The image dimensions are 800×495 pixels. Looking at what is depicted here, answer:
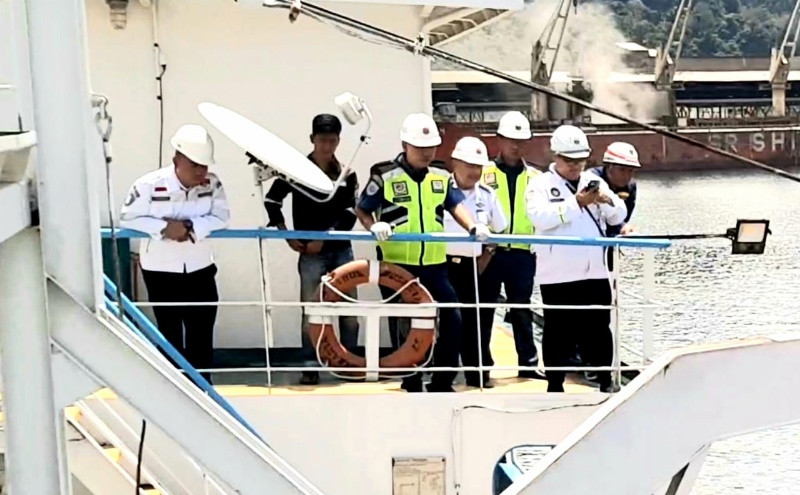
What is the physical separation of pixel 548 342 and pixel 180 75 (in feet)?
7.56

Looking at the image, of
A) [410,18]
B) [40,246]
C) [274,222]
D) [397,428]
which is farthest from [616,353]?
[40,246]

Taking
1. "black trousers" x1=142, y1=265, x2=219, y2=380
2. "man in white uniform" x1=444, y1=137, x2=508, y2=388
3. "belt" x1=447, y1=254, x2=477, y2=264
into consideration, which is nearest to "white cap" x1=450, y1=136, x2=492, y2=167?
"man in white uniform" x1=444, y1=137, x2=508, y2=388

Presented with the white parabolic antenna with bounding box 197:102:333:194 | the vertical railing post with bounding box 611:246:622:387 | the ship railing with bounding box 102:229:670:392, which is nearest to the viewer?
the white parabolic antenna with bounding box 197:102:333:194

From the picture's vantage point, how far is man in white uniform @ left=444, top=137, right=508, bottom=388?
4906 millimetres

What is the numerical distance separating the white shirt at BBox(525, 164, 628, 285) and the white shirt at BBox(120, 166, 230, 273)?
1.40 m

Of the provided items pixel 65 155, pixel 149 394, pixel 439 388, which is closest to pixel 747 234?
pixel 439 388

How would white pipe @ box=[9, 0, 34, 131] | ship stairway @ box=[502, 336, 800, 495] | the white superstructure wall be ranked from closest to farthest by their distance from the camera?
1. white pipe @ box=[9, 0, 34, 131]
2. ship stairway @ box=[502, 336, 800, 495]
3. the white superstructure wall

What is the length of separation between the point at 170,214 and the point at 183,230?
109mm

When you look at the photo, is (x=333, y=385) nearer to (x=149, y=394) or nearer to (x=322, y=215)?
(x=322, y=215)

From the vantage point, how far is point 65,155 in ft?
6.70

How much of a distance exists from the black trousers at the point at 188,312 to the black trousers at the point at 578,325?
59.6 inches

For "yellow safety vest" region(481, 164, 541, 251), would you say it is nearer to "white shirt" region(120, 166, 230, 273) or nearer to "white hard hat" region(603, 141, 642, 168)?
"white hard hat" region(603, 141, 642, 168)

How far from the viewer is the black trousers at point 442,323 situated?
4762mm

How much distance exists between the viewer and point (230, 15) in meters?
5.49
